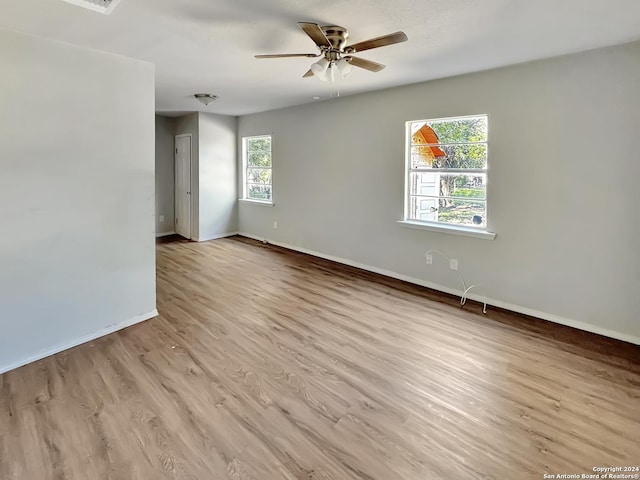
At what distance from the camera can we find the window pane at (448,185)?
3.75 m

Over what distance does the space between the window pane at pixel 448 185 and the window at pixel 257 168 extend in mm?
3032

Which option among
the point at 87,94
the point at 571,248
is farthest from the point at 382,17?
the point at 571,248

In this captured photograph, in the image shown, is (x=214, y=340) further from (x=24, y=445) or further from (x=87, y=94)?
(x=87, y=94)

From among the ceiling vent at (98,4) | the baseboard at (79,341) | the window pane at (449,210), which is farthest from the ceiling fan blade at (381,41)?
the baseboard at (79,341)

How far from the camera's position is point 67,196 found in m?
2.69

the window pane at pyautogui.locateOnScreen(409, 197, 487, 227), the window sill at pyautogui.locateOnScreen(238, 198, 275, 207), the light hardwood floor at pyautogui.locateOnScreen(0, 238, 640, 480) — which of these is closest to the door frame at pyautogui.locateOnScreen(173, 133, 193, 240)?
the window sill at pyautogui.locateOnScreen(238, 198, 275, 207)

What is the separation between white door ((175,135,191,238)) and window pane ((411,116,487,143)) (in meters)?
4.38

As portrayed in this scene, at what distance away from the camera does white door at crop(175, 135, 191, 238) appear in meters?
6.74

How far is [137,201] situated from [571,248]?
3.84m

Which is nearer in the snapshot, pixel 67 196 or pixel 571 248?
pixel 67 196

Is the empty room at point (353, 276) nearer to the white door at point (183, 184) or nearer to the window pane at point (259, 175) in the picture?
the window pane at point (259, 175)

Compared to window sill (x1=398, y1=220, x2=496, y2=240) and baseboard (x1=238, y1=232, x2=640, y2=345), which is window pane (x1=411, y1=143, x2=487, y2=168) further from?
baseboard (x1=238, y1=232, x2=640, y2=345)

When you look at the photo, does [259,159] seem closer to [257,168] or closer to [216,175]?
[257,168]

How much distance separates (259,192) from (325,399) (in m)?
5.12
